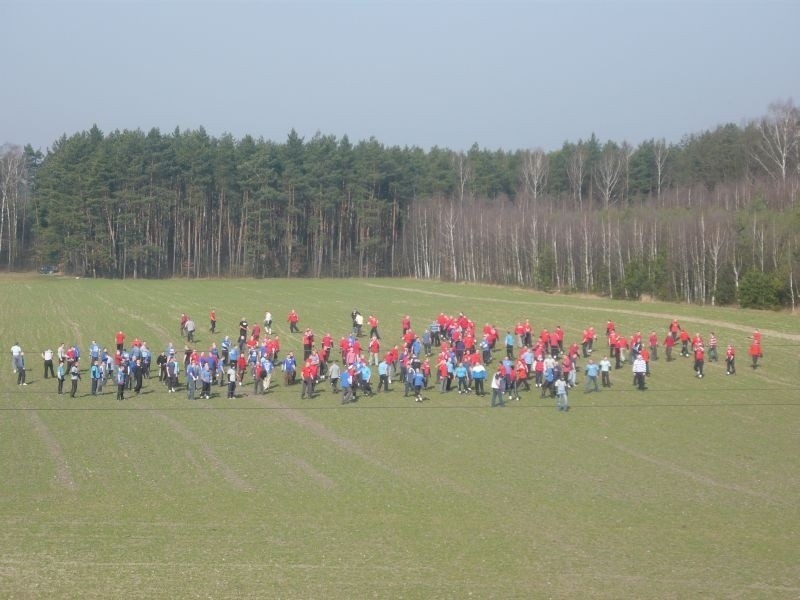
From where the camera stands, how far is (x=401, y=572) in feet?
50.5

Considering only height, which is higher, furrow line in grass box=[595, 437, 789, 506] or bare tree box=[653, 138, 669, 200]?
bare tree box=[653, 138, 669, 200]

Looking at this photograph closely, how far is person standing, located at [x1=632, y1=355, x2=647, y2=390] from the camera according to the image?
36031 millimetres

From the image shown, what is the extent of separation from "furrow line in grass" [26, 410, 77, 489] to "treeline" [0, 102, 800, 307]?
60.2m

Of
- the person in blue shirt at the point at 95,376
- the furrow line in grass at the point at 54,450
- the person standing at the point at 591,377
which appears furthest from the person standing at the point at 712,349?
the furrow line in grass at the point at 54,450

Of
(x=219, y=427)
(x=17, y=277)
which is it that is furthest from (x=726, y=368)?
(x=17, y=277)

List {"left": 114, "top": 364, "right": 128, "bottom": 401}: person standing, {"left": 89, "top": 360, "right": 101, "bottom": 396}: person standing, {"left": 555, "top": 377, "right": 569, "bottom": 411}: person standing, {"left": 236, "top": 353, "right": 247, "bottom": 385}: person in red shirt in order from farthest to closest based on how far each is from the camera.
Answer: {"left": 236, "top": 353, "right": 247, "bottom": 385}: person in red shirt → {"left": 89, "top": 360, "right": 101, "bottom": 396}: person standing → {"left": 114, "top": 364, "right": 128, "bottom": 401}: person standing → {"left": 555, "top": 377, "right": 569, "bottom": 411}: person standing

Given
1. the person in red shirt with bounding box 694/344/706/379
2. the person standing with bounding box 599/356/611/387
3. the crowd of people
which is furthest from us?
the person in red shirt with bounding box 694/344/706/379

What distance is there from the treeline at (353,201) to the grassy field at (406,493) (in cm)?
5308

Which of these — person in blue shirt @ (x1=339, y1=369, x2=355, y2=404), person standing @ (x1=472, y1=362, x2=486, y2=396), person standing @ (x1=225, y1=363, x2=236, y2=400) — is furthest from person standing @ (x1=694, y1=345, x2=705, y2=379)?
person standing @ (x1=225, y1=363, x2=236, y2=400)

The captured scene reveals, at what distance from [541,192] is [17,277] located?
71.0 meters

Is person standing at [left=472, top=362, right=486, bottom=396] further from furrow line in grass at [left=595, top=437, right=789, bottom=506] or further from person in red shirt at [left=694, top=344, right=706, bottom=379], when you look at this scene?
person in red shirt at [left=694, top=344, right=706, bottom=379]

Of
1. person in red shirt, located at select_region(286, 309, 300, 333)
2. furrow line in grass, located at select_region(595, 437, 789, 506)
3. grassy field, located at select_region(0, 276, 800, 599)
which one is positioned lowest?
furrow line in grass, located at select_region(595, 437, 789, 506)

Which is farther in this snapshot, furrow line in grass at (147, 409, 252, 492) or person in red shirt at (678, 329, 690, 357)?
person in red shirt at (678, 329, 690, 357)

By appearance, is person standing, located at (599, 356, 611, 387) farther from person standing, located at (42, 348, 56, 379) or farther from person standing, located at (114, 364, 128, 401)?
person standing, located at (42, 348, 56, 379)
